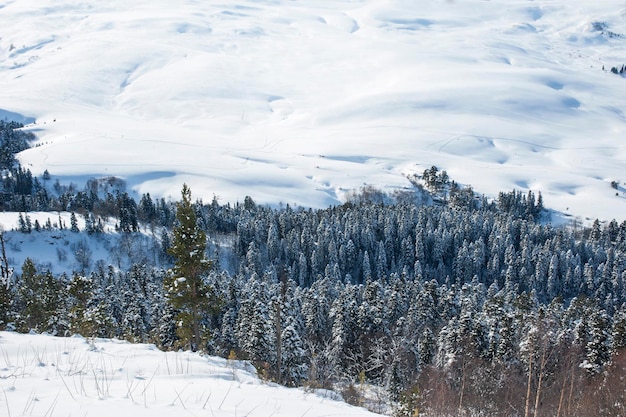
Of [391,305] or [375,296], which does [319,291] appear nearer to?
[375,296]

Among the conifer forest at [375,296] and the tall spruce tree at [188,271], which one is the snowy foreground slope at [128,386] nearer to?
the conifer forest at [375,296]

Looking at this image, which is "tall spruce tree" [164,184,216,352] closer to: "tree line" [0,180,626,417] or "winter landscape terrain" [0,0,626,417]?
"tree line" [0,180,626,417]

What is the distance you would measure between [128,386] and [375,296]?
2065 inches

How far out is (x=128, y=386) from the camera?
691cm

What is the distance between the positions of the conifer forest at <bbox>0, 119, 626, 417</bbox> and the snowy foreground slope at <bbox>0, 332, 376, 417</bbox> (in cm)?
159

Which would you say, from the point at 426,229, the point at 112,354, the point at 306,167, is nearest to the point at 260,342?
the point at 112,354

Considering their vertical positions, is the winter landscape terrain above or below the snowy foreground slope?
below

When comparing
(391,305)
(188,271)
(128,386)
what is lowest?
(391,305)

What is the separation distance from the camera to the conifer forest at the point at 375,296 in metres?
23.7

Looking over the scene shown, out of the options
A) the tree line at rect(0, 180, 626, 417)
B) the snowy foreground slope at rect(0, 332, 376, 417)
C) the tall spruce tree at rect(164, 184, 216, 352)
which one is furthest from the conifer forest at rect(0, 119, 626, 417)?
the snowy foreground slope at rect(0, 332, 376, 417)

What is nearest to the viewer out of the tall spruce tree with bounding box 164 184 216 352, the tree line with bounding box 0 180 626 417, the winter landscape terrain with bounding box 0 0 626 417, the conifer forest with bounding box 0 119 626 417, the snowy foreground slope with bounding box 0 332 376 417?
the snowy foreground slope with bounding box 0 332 376 417

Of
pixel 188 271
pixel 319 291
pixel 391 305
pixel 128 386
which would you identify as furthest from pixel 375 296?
pixel 128 386

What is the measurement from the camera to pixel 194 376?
8.12m

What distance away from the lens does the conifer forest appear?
2372 cm
